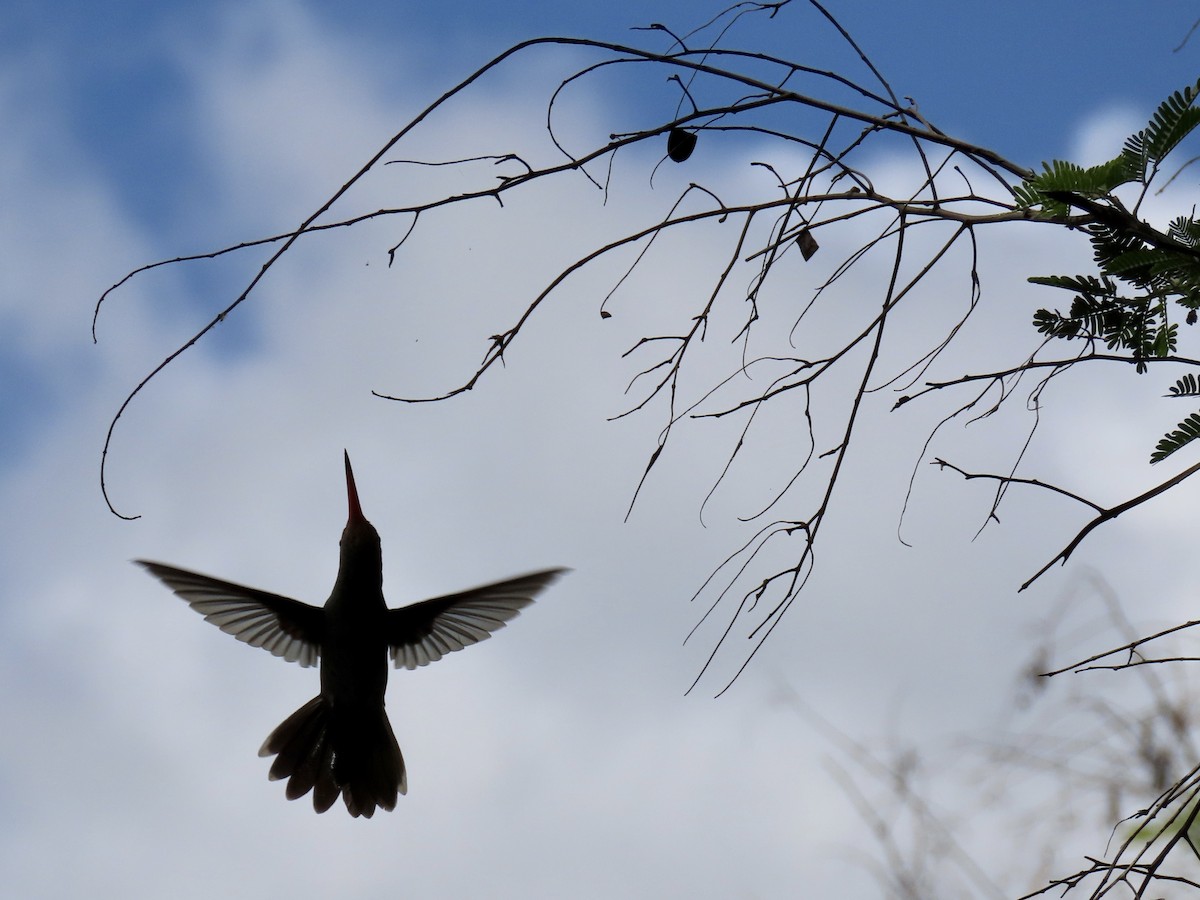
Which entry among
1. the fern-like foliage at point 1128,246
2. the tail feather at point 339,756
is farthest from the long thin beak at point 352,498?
the fern-like foliage at point 1128,246

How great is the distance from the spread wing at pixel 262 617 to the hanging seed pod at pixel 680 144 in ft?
8.15

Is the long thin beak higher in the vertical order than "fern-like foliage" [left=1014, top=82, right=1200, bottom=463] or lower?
higher

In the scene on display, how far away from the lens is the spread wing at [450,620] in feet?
14.2

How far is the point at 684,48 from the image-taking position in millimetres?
2426

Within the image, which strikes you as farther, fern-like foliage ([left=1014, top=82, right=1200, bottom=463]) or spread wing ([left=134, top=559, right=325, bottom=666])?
spread wing ([left=134, top=559, right=325, bottom=666])

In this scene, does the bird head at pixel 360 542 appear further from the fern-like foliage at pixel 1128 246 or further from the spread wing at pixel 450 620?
the fern-like foliage at pixel 1128 246

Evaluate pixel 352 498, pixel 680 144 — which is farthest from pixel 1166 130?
pixel 352 498

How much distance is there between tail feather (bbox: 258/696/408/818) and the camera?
4328mm

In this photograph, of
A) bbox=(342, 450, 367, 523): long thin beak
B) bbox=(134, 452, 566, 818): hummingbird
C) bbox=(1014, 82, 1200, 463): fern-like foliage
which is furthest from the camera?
bbox=(134, 452, 566, 818): hummingbird

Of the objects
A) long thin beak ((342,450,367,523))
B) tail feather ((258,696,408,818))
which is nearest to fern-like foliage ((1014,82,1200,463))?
long thin beak ((342,450,367,523))

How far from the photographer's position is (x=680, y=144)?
2.55 m

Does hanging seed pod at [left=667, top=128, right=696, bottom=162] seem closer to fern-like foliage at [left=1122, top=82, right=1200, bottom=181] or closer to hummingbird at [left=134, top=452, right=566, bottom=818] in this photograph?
fern-like foliage at [left=1122, top=82, right=1200, bottom=181]

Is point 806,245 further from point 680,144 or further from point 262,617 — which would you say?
point 262,617

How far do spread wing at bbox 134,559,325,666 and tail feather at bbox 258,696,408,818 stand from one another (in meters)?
0.25
